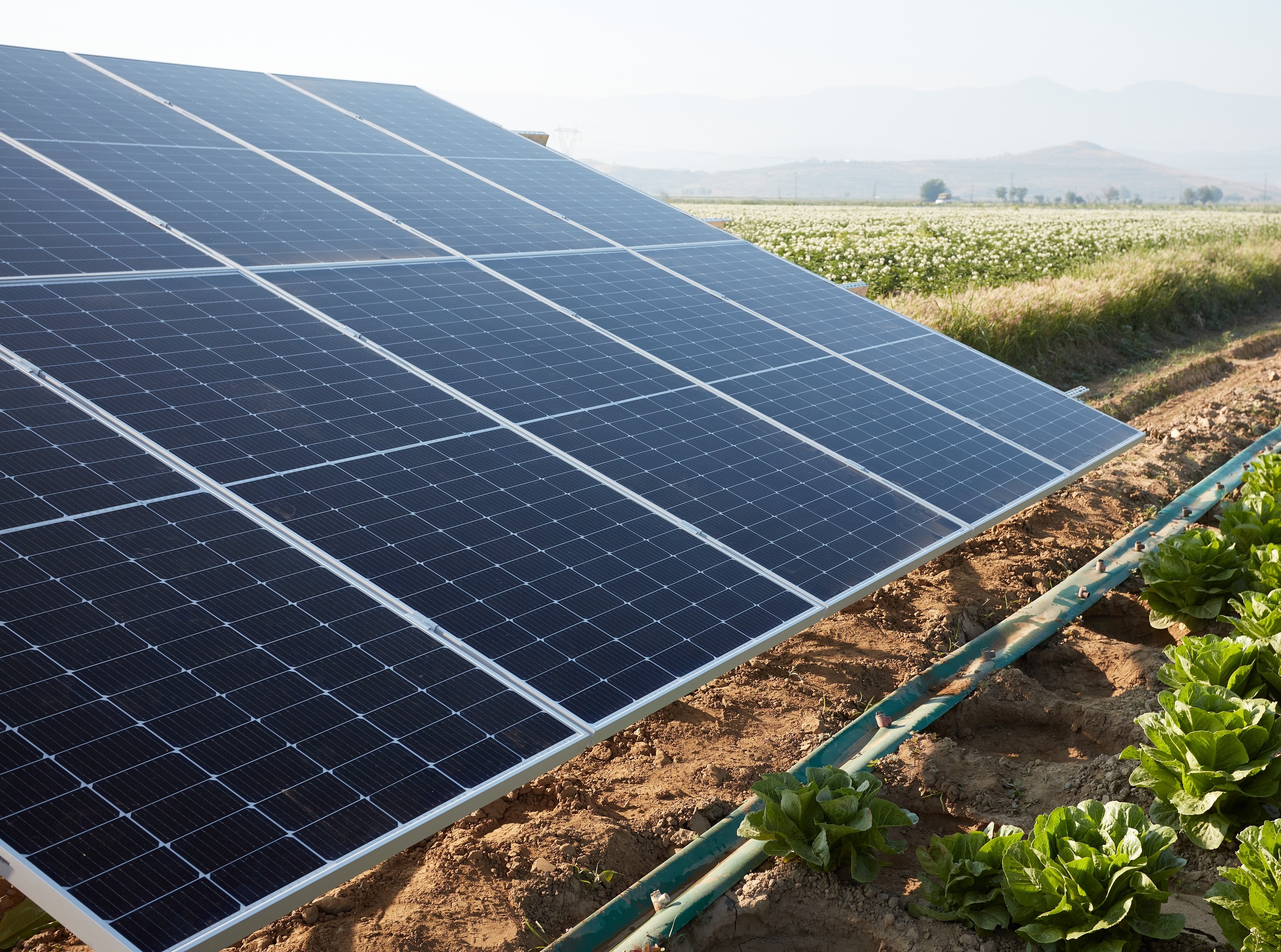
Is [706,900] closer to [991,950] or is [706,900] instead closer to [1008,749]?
[991,950]

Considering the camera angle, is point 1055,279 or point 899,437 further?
point 1055,279

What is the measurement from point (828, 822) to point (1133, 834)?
159cm

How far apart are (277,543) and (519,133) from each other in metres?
13.0

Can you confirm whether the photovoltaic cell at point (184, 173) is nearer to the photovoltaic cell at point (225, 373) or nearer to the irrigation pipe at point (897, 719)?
the photovoltaic cell at point (225, 373)

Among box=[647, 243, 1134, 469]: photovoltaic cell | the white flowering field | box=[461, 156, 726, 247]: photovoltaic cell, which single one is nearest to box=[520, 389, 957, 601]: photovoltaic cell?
box=[647, 243, 1134, 469]: photovoltaic cell

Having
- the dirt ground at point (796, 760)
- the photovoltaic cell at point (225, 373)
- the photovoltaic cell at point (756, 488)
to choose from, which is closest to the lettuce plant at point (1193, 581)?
the dirt ground at point (796, 760)

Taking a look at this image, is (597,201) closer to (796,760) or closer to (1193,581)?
(1193,581)

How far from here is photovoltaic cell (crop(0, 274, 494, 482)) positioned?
6086mm

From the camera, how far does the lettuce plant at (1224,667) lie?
6973mm

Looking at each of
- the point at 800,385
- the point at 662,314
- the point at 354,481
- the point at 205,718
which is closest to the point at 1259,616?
the point at 800,385

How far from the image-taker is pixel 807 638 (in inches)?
355

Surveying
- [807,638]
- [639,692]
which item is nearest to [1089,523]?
[807,638]

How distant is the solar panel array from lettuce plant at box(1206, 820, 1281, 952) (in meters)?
2.60

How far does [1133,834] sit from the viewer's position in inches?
208
